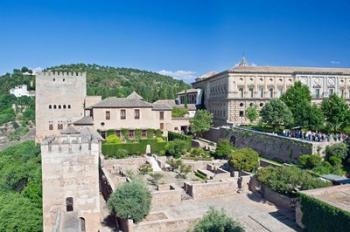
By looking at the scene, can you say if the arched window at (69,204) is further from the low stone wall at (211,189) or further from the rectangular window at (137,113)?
the rectangular window at (137,113)

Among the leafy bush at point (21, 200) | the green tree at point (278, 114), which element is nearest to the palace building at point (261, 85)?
the green tree at point (278, 114)

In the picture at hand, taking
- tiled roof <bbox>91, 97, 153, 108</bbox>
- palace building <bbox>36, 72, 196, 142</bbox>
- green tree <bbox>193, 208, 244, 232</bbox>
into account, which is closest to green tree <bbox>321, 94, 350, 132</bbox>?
palace building <bbox>36, 72, 196, 142</bbox>

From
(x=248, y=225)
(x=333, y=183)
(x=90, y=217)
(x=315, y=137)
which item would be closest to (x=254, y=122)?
(x=315, y=137)

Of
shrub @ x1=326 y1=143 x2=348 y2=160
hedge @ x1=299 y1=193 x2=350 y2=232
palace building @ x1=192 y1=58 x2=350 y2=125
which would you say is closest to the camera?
hedge @ x1=299 y1=193 x2=350 y2=232

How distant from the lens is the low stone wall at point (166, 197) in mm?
19219

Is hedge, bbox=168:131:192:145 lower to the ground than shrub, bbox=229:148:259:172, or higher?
higher

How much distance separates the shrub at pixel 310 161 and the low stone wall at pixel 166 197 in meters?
9.62

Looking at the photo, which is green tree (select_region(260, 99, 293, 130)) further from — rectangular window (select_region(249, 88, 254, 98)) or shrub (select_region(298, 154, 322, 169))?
rectangular window (select_region(249, 88, 254, 98))

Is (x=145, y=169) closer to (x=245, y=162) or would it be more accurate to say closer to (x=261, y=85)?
(x=245, y=162)

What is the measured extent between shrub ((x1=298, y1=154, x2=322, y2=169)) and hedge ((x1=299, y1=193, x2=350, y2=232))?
24.3 ft

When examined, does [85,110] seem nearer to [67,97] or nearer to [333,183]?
[67,97]

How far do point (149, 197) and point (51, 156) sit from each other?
5528 millimetres

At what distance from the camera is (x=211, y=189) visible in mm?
20781

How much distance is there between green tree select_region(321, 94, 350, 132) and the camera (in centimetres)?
3011
